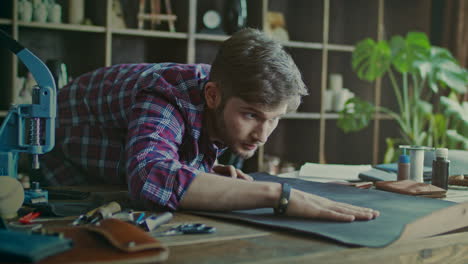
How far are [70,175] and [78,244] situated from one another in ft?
3.14

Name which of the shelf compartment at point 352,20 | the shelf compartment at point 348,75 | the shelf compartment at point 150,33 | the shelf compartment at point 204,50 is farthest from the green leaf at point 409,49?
the shelf compartment at point 150,33

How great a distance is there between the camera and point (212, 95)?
1421mm

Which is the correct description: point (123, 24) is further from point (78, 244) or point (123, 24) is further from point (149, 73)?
point (78, 244)

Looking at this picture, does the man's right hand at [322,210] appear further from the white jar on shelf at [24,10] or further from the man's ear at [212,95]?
the white jar on shelf at [24,10]

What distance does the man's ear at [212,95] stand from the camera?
1.41 metres

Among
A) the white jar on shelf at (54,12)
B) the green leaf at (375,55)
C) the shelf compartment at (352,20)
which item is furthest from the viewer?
the shelf compartment at (352,20)

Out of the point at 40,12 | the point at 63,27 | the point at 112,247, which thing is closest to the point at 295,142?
the point at 63,27

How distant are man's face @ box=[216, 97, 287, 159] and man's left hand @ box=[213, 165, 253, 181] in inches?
7.2

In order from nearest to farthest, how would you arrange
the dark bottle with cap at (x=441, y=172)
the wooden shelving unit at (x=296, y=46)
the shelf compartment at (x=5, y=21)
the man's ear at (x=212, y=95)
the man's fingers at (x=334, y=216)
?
the man's fingers at (x=334, y=216) → the man's ear at (x=212, y=95) → the dark bottle with cap at (x=441, y=172) → the shelf compartment at (x=5, y=21) → the wooden shelving unit at (x=296, y=46)

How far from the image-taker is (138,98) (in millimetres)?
1424

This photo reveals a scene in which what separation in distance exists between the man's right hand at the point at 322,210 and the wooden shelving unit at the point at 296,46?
99.6 inches

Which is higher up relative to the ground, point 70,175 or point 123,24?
point 123,24

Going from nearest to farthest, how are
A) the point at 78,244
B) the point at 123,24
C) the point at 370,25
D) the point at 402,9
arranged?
the point at 78,244, the point at 123,24, the point at 370,25, the point at 402,9

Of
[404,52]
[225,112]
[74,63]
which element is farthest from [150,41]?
[225,112]
